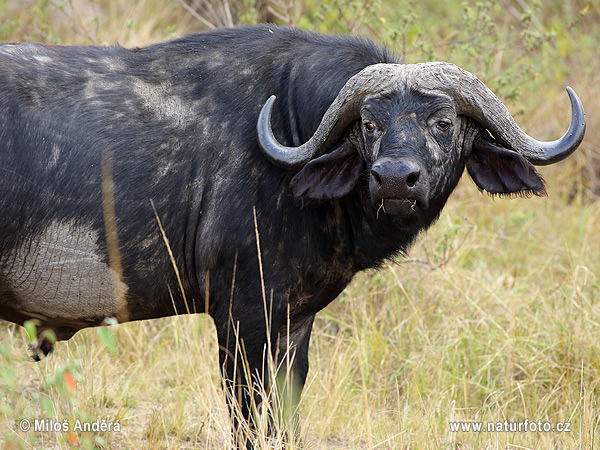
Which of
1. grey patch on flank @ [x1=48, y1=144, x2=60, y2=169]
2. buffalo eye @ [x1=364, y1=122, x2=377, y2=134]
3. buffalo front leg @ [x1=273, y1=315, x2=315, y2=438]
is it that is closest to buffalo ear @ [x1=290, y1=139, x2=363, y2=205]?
buffalo eye @ [x1=364, y1=122, x2=377, y2=134]

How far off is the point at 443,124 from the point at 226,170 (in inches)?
41.3

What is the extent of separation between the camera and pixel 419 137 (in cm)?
347

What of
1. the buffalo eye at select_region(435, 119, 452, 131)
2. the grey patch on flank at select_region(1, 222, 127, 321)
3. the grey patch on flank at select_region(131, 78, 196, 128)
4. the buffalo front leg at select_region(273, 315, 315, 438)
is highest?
the buffalo eye at select_region(435, 119, 452, 131)

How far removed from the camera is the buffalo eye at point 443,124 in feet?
11.7

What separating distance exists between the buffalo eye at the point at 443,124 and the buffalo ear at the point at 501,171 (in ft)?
0.81

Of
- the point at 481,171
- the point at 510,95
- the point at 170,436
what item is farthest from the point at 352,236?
the point at 510,95

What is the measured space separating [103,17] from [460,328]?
552cm

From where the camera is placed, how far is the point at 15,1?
855 cm

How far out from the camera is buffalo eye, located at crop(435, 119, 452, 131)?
11.7 ft

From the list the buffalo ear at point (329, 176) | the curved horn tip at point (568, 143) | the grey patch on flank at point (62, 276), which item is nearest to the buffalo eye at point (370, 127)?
the buffalo ear at point (329, 176)

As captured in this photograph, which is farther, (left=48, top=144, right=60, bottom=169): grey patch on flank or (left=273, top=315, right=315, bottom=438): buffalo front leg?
(left=273, top=315, right=315, bottom=438): buffalo front leg

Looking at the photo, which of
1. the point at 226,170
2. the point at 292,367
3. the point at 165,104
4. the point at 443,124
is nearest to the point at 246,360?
the point at 292,367

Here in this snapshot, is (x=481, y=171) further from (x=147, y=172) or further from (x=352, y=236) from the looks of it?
(x=147, y=172)

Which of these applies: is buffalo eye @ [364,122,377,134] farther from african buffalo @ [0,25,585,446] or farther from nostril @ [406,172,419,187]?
nostril @ [406,172,419,187]
